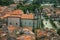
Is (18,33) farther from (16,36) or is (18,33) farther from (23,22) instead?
(23,22)

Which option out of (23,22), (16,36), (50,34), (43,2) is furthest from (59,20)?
(43,2)

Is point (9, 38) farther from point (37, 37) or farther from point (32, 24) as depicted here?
point (32, 24)

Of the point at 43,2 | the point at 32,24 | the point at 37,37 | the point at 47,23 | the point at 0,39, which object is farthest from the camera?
the point at 43,2

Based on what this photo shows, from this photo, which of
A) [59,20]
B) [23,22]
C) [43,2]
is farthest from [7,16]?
[43,2]

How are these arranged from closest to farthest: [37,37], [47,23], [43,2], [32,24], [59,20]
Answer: [37,37], [32,24], [47,23], [59,20], [43,2]

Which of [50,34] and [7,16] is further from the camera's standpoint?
[7,16]

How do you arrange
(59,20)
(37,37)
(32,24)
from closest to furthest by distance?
(37,37), (32,24), (59,20)

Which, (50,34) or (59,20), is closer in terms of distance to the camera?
(50,34)

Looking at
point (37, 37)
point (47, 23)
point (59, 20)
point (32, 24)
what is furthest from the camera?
point (59, 20)
